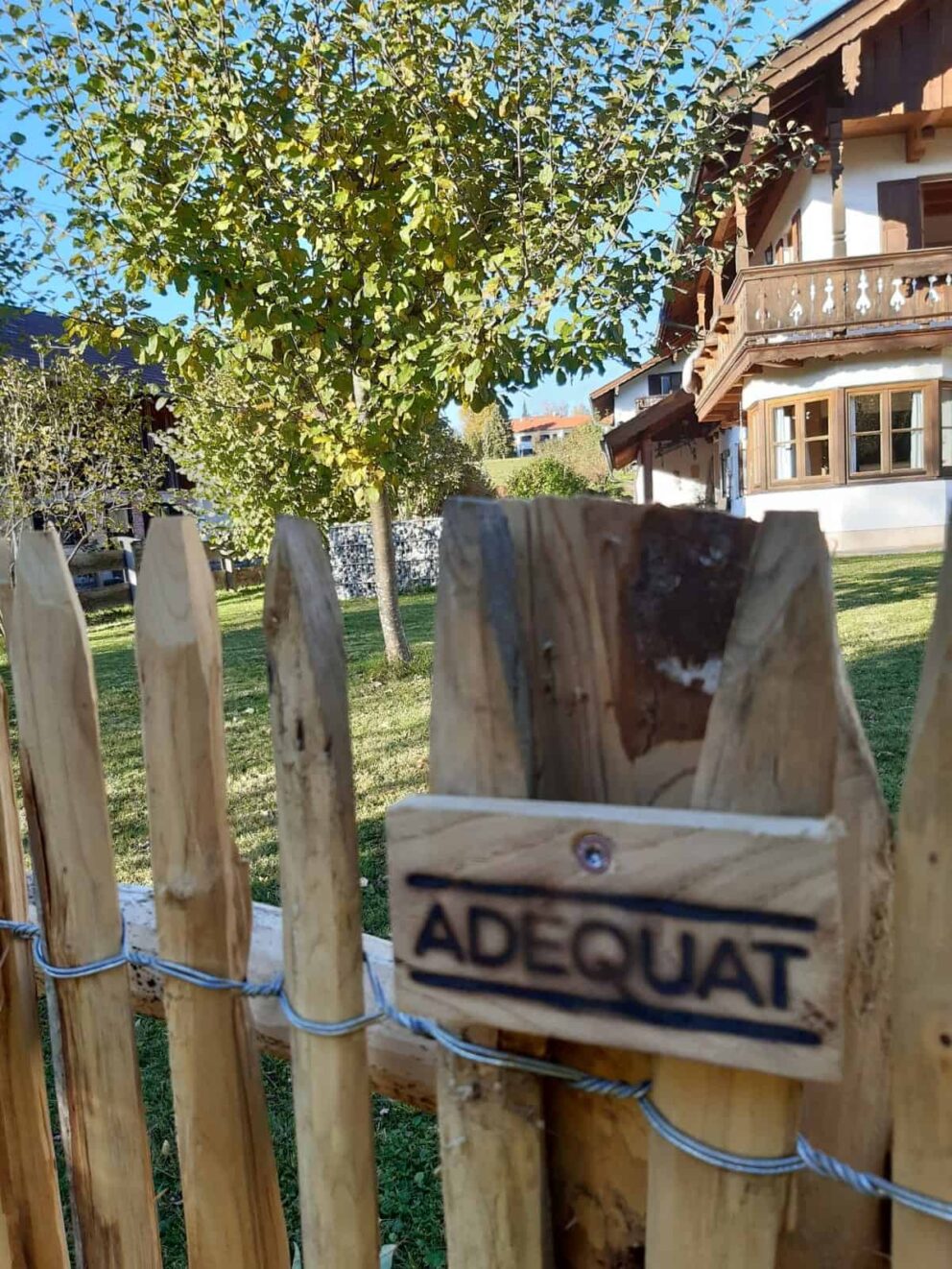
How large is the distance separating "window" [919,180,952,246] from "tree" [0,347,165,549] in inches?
541

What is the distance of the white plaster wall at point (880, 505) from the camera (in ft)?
49.1

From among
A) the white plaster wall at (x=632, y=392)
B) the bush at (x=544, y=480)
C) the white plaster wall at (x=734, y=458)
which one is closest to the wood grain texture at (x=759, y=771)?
the white plaster wall at (x=734, y=458)

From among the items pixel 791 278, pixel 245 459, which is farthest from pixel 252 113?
pixel 791 278

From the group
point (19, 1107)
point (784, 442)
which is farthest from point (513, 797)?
point (784, 442)

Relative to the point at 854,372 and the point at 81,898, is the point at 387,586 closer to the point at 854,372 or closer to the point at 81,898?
the point at 81,898

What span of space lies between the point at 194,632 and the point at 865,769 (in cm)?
74

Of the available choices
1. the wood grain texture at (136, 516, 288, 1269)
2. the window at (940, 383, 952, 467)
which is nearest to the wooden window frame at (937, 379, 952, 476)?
the window at (940, 383, 952, 467)

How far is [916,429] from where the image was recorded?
14.9 m

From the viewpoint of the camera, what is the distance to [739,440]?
19.1m

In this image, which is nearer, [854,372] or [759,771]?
[759,771]

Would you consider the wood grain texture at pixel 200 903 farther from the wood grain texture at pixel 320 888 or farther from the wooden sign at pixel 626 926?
the wooden sign at pixel 626 926

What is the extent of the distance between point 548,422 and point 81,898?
Answer: 9648 centimetres

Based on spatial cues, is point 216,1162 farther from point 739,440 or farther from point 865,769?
point 739,440

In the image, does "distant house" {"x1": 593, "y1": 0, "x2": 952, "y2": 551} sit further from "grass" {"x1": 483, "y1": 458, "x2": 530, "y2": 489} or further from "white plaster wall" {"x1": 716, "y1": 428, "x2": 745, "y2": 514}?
"grass" {"x1": 483, "y1": 458, "x2": 530, "y2": 489}
